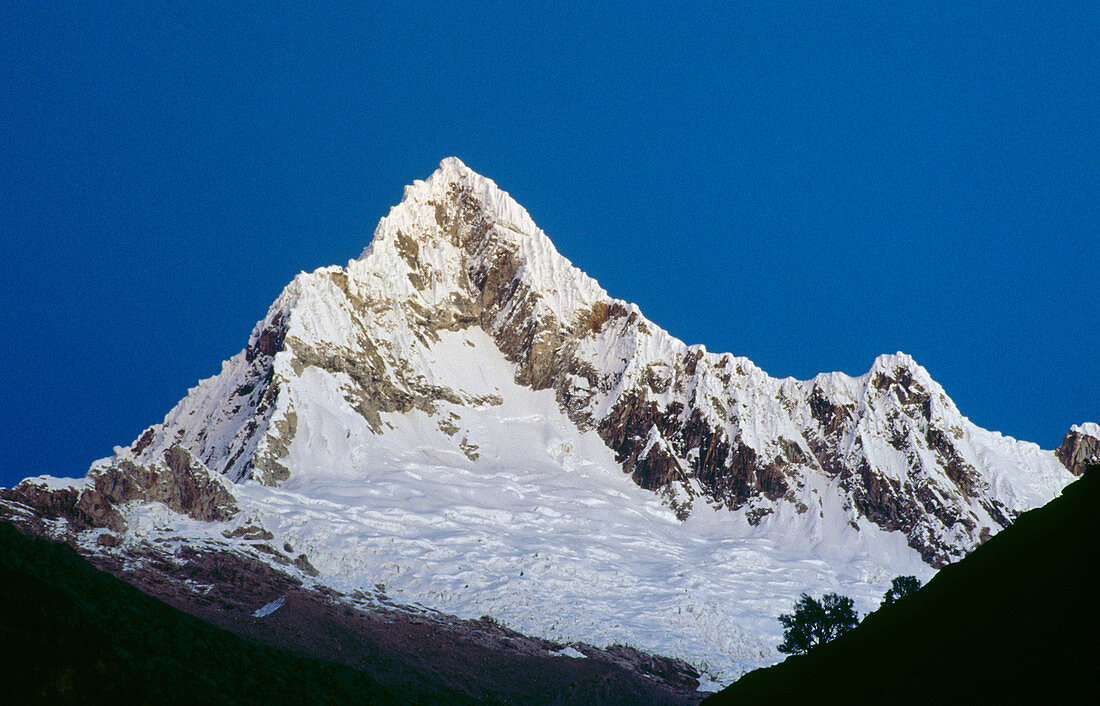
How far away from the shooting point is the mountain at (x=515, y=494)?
10988cm

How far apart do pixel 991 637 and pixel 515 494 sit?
5034 inches

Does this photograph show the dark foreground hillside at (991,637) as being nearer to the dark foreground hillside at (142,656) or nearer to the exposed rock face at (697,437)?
the dark foreground hillside at (142,656)

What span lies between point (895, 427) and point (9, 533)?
185 metres

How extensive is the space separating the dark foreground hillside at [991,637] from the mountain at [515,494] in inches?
2732

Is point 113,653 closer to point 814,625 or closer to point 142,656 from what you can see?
point 142,656

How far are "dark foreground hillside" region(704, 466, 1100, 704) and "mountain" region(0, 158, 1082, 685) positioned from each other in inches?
2732

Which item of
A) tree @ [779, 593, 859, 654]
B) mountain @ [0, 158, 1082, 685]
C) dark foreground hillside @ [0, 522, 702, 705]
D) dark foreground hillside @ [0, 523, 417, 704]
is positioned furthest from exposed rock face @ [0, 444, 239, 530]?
dark foreground hillside @ [0, 523, 417, 704]

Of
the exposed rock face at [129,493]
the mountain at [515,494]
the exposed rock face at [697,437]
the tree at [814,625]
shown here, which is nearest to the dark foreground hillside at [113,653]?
the tree at [814,625]

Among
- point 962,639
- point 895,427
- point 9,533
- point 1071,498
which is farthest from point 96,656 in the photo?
point 895,427

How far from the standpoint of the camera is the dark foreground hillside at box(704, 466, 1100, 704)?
84.6 ft

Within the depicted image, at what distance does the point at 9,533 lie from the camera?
3562cm

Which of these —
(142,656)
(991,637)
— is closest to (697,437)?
(991,637)

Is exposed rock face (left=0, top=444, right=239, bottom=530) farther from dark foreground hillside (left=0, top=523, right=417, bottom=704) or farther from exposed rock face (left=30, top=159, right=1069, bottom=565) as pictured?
dark foreground hillside (left=0, top=523, right=417, bottom=704)

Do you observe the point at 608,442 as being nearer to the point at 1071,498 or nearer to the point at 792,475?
the point at 792,475
